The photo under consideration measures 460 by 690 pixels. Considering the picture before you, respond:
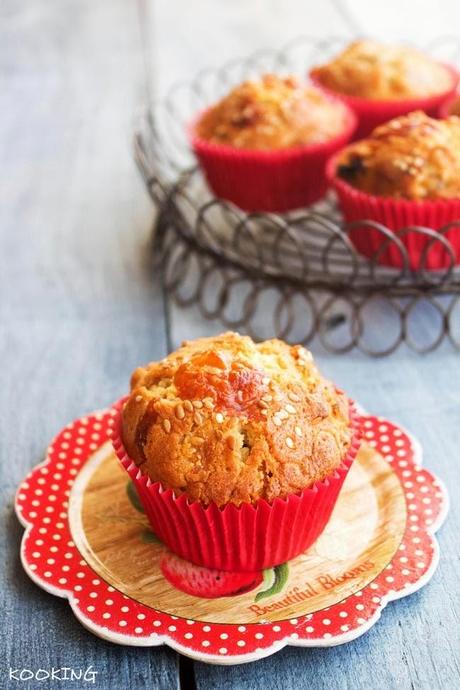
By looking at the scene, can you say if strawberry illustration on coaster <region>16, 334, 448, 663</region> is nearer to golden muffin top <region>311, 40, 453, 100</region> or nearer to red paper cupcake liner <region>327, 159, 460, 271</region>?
red paper cupcake liner <region>327, 159, 460, 271</region>

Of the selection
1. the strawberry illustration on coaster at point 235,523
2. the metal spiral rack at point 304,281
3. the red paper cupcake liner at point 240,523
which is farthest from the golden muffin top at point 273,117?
the red paper cupcake liner at point 240,523

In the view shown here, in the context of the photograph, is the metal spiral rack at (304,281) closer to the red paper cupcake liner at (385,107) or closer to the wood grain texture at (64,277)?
the wood grain texture at (64,277)

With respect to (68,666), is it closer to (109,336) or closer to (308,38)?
(109,336)

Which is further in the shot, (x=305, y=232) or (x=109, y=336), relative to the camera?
(x=305, y=232)

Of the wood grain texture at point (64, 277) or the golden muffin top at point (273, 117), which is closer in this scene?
the wood grain texture at point (64, 277)

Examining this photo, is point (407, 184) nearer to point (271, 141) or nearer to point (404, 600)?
point (271, 141)

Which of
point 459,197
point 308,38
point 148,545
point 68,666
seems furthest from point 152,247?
point 308,38
